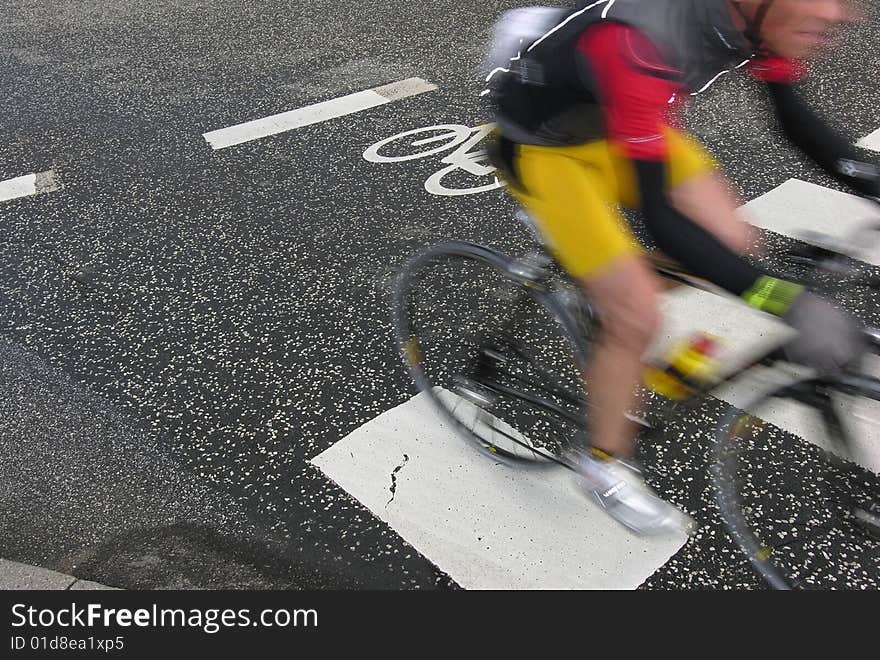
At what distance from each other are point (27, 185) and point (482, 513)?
426 cm

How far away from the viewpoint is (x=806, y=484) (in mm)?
2922

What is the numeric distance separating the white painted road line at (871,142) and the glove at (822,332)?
3.71 meters

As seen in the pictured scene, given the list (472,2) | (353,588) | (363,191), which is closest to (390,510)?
(353,588)

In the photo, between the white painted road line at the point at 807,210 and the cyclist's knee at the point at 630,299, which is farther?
the white painted road line at the point at 807,210

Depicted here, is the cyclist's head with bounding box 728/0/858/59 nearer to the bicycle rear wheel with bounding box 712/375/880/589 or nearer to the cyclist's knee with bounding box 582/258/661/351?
the cyclist's knee with bounding box 582/258/661/351

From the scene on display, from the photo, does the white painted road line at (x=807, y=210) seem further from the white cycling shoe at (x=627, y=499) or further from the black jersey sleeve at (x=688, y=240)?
the black jersey sleeve at (x=688, y=240)

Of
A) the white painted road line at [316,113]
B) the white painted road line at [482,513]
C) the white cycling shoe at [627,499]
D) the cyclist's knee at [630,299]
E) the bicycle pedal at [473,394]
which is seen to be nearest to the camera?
the cyclist's knee at [630,299]

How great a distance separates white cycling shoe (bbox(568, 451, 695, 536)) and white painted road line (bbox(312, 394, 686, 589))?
0.57 ft

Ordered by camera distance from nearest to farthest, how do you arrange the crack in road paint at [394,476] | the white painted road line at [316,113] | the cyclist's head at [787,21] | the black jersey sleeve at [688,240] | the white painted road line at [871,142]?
the cyclist's head at [787,21] < the black jersey sleeve at [688,240] < the crack in road paint at [394,476] < the white painted road line at [871,142] < the white painted road line at [316,113]

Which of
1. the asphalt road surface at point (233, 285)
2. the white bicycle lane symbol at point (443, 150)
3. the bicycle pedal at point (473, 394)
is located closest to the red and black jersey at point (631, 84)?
the bicycle pedal at point (473, 394)

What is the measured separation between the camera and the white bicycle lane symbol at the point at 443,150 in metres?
5.06

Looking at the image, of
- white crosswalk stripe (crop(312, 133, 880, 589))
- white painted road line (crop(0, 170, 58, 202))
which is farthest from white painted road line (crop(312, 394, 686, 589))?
white painted road line (crop(0, 170, 58, 202))

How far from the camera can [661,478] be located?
9.94 feet

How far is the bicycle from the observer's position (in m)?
2.42
